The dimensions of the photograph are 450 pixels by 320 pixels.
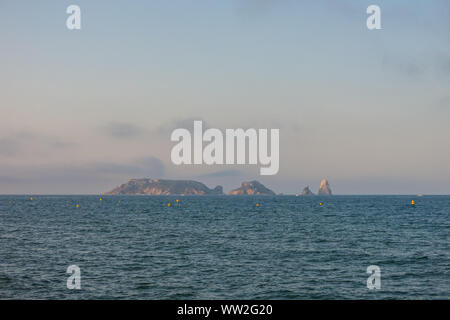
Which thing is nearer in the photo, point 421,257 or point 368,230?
point 421,257

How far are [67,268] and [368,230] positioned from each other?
5678 centimetres
